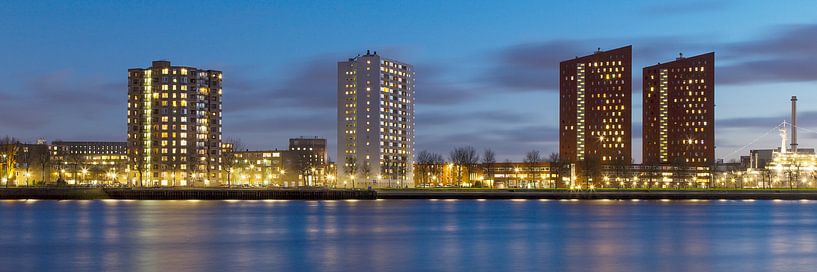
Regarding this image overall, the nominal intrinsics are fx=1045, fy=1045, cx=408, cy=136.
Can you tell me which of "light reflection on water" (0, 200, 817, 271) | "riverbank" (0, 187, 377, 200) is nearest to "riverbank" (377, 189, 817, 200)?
"riverbank" (0, 187, 377, 200)

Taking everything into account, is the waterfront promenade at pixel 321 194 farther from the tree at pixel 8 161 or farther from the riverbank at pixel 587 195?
the tree at pixel 8 161

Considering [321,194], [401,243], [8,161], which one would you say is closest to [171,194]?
[321,194]

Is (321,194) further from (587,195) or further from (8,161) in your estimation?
(8,161)

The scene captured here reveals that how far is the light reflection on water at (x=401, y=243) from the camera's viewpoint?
46031 millimetres

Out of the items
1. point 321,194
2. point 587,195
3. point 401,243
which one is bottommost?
point 587,195

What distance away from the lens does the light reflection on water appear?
151 ft

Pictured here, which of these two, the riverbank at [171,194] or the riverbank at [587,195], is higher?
the riverbank at [171,194]

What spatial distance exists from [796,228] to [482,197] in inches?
3394

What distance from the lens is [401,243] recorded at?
59094mm

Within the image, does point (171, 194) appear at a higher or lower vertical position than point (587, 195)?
higher

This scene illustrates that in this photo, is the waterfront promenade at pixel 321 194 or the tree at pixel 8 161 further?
the tree at pixel 8 161

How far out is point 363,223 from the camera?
268 ft

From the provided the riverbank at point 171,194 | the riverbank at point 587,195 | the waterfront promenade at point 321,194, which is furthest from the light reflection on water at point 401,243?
the riverbank at point 587,195

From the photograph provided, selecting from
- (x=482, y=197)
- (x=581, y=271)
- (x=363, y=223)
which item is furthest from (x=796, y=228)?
(x=482, y=197)
